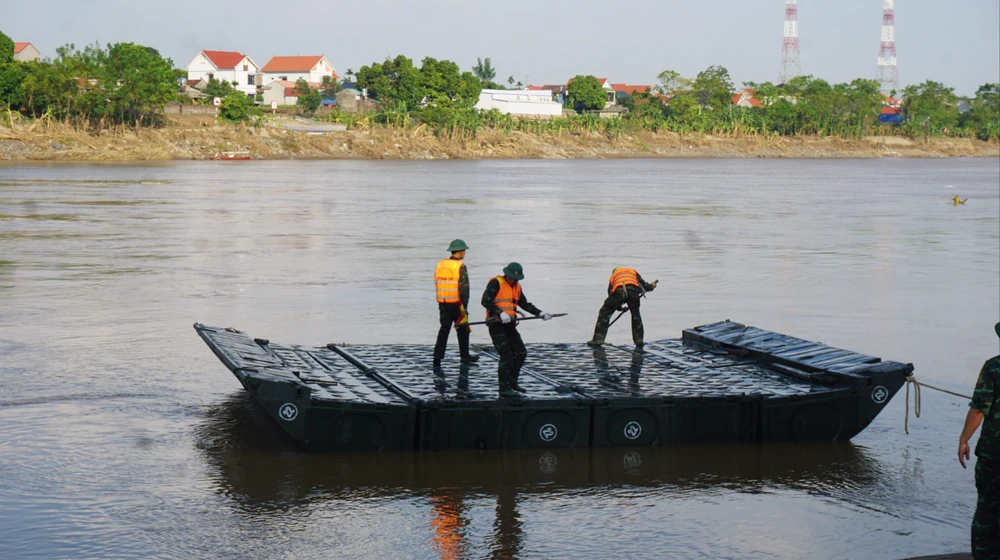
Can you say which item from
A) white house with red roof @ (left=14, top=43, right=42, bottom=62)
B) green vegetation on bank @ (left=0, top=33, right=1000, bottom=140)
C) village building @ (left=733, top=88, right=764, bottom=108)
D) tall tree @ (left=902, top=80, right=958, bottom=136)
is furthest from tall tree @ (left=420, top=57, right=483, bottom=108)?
tall tree @ (left=902, top=80, right=958, bottom=136)

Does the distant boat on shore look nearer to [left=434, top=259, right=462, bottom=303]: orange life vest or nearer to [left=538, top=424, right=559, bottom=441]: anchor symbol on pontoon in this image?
[left=434, top=259, right=462, bottom=303]: orange life vest

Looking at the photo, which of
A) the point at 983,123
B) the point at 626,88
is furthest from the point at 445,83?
the point at 983,123

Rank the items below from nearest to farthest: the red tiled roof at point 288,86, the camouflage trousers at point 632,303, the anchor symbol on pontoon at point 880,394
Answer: the anchor symbol on pontoon at point 880,394 → the camouflage trousers at point 632,303 → the red tiled roof at point 288,86

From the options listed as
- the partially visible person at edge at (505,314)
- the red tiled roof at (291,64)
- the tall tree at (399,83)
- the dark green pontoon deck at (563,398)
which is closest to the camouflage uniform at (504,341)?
the partially visible person at edge at (505,314)

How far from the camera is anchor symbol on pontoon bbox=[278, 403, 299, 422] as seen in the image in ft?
33.6

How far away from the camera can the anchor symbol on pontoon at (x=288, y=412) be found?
10.2 metres

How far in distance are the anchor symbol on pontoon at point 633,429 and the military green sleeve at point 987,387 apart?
4.62m

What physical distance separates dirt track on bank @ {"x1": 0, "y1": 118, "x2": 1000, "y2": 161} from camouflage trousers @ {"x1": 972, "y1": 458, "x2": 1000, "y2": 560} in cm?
9357

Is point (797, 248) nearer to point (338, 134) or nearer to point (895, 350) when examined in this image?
point (895, 350)

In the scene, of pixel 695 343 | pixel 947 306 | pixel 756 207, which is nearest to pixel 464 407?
pixel 695 343

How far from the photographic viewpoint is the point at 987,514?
22.2 ft

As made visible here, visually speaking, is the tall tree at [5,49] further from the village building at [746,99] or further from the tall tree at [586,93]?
the village building at [746,99]

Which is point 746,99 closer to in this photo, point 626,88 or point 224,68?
point 626,88

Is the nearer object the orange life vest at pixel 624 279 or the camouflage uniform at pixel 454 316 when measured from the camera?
the camouflage uniform at pixel 454 316
